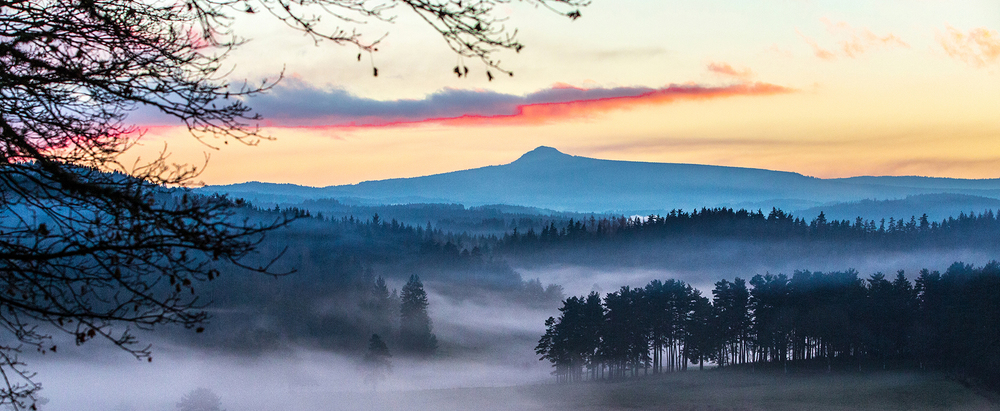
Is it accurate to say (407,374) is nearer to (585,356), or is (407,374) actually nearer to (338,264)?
(585,356)

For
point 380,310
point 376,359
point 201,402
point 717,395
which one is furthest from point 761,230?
point 201,402

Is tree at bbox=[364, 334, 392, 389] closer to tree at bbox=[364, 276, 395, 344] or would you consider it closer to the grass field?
the grass field

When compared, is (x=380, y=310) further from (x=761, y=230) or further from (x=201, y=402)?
(x=761, y=230)

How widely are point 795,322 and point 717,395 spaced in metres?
11.7

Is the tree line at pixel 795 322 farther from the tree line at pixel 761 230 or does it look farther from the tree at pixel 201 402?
the tree line at pixel 761 230

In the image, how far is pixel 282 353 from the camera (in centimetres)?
10006

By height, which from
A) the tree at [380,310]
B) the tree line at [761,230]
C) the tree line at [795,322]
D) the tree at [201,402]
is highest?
the tree line at [761,230]

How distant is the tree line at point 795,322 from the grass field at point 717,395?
2299mm

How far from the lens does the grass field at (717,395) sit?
41625 mm

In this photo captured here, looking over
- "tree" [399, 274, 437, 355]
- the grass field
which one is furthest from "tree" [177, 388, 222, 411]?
"tree" [399, 274, 437, 355]

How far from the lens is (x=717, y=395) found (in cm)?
4569

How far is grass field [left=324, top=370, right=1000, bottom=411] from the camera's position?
41.6 metres

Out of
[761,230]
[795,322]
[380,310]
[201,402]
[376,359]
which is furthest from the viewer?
[761,230]

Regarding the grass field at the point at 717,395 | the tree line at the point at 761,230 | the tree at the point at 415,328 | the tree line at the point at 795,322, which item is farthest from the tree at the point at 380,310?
the tree line at the point at 761,230
